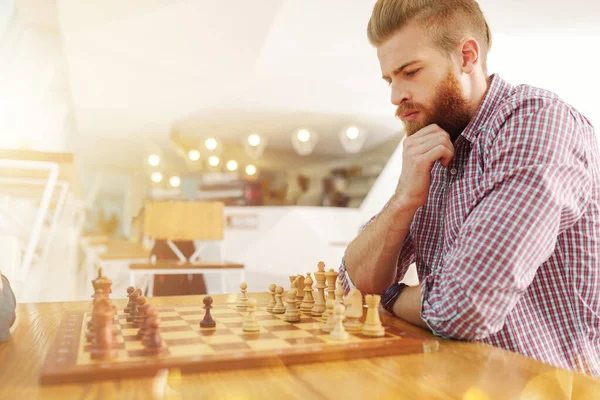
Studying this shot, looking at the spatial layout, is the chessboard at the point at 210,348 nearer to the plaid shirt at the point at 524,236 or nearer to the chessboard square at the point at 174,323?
the chessboard square at the point at 174,323

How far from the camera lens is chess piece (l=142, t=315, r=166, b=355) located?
64 centimetres

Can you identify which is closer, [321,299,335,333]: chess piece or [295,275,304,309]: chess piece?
[321,299,335,333]: chess piece

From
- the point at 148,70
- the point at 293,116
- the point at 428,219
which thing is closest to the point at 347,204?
the point at 293,116

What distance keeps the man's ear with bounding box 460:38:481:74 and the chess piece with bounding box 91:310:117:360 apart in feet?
2.97

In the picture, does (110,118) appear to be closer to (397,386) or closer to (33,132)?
(33,132)

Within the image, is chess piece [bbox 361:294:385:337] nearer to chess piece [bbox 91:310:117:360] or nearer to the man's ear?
chess piece [bbox 91:310:117:360]

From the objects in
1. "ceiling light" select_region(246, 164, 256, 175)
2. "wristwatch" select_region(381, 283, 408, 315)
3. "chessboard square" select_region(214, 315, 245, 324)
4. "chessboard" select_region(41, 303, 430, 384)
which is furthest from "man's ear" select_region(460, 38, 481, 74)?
"ceiling light" select_region(246, 164, 256, 175)

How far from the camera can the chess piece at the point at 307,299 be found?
3.45 ft

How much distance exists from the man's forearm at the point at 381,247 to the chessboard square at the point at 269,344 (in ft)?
1.47

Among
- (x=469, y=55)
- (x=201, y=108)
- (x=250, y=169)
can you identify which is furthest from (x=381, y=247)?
(x=250, y=169)

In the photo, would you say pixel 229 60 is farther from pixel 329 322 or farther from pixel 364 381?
pixel 364 381

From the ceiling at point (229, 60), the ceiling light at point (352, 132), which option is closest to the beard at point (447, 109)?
the ceiling at point (229, 60)

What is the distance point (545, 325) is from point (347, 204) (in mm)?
8994

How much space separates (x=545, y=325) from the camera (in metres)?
0.94
